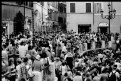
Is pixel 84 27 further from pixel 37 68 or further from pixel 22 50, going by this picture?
pixel 37 68

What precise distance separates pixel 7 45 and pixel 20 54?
47 centimetres

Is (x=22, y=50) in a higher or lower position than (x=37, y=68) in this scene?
higher

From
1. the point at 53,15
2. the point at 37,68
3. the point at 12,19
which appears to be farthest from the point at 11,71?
the point at 53,15

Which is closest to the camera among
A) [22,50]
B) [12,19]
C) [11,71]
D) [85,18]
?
[11,71]

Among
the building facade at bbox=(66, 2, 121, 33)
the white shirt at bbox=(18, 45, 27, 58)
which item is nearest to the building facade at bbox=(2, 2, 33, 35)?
the white shirt at bbox=(18, 45, 27, 58)

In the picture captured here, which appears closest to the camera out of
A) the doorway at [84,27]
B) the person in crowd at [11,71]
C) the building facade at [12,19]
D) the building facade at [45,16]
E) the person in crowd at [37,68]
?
the person in crowd at [11,71]

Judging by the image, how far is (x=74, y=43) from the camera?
14.4 m

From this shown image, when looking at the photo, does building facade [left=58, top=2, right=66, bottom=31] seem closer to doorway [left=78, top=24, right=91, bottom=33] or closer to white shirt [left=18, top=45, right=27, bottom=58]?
doorway [left=78, top=24, right=91, bottom=33]

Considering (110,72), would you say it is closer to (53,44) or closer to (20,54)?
(20,54)

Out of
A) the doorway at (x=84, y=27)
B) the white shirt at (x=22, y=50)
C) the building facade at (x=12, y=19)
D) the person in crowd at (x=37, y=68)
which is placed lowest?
the doorway at (x=84, y=27)

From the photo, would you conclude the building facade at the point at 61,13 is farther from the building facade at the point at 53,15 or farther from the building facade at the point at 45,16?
the building facade at the point at 45,16

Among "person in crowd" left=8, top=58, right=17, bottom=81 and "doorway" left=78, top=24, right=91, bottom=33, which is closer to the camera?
"person in crowd" left=8, top=58, right=17, bottom=81

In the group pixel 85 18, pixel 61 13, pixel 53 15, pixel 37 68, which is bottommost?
pixel 37 68

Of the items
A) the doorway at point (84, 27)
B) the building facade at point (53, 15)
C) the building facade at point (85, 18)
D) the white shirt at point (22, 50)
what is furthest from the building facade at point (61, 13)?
the white shirt at point (22, 50)
